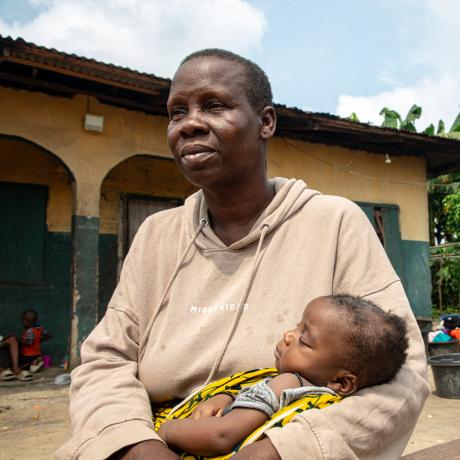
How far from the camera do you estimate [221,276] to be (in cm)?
171

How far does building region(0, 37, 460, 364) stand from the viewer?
664cm

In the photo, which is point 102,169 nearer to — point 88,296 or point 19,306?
point 88,296

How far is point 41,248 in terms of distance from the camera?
832 centimetres

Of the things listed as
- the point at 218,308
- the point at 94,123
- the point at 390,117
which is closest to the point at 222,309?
the point at 218,308

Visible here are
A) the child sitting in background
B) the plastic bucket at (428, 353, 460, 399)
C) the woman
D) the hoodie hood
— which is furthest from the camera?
the child sitting in background

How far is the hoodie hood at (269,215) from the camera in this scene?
1721mm

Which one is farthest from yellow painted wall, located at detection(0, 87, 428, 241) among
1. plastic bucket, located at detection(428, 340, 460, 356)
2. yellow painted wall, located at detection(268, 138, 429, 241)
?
plastic bucket, located at detection(428, 340, 460, 356)

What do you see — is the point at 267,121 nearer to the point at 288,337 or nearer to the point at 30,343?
the point at 288,337

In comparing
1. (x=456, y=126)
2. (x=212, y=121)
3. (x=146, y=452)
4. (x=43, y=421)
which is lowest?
(x=43, y=421)

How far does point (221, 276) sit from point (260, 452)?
0.68 meters

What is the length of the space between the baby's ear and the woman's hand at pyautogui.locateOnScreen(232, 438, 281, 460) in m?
0.31

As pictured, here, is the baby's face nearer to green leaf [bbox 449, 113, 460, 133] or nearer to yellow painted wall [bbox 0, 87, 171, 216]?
yellow painted wall [bbox 0, 87, 171, 216]

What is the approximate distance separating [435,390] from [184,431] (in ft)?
20.8

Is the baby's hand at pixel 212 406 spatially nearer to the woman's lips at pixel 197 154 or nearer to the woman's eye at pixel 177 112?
the woman's lips at pixel 197 154
